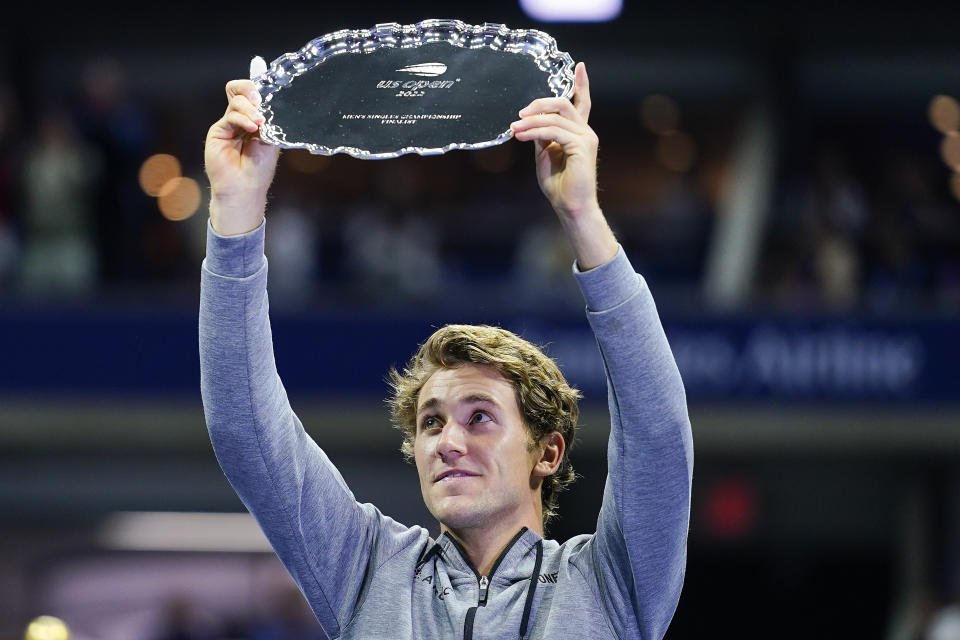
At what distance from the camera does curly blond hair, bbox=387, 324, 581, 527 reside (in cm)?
250

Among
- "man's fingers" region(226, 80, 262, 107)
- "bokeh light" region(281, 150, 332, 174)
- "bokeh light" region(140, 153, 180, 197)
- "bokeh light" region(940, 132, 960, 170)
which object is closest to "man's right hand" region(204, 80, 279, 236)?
"man's fingers" region(226, 80, 262, 107)

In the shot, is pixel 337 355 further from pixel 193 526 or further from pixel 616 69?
pixel 616 69

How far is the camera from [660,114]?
1059 cm

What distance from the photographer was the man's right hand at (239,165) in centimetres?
227

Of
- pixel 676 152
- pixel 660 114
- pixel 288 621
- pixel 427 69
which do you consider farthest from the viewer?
pixel 660 114

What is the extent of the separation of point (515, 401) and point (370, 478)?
6583 millimetres

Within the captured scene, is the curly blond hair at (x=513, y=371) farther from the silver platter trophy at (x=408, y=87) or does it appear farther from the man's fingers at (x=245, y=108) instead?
the man's fingers at (x=245, y=108)

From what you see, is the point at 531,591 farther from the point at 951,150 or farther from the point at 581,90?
Answer: the point at 951,150

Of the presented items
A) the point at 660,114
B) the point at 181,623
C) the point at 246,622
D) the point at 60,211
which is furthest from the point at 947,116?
the point at 181,623

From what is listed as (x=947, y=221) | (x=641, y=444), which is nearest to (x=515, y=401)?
(x=641, y=444)

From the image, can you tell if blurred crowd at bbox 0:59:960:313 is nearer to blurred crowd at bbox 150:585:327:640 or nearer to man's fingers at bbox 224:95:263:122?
blurred crowd at bbox 150:585:327:640

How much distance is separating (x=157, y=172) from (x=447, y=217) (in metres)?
1.97

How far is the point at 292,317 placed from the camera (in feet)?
26.9

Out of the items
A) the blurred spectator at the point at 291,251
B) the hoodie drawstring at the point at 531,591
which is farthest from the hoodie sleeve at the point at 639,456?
the blurred spectator at the point at 291,251
